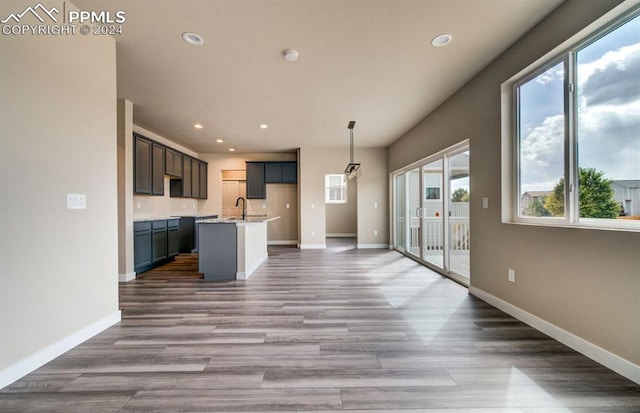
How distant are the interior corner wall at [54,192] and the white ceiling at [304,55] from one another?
60cm

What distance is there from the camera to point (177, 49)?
102 inches

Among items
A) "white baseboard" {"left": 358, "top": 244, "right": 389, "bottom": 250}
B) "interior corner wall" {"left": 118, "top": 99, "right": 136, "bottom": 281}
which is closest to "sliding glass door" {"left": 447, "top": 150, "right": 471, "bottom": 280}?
"white baseboard" {"left": 358, "top": 244, "right": 389, "bottom": 250}

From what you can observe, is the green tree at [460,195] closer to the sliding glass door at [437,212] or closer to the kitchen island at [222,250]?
the sliding glass door at [437,212]

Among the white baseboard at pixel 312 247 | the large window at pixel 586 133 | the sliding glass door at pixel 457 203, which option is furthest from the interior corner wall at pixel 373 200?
the large window at pixel 586 133

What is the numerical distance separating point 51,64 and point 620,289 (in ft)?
14.2

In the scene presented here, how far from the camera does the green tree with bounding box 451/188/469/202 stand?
12.8ft

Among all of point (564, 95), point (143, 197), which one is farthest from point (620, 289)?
point (143, 197)

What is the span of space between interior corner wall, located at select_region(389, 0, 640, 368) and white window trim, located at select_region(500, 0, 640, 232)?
0.05m

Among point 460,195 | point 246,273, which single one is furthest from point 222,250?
point 460,195

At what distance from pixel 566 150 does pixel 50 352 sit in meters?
4.34

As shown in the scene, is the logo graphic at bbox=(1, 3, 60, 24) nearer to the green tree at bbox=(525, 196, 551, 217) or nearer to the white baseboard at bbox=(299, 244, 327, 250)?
the green tree at bbox=(525, 196, 551, 217)

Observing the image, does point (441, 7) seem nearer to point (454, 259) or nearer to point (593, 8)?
point (593, 8)

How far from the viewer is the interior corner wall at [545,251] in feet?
5.52

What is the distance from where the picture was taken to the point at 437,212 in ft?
16.1
